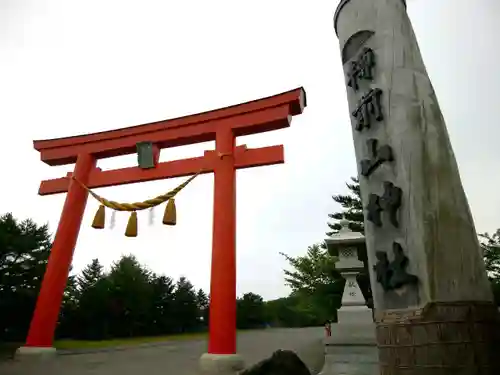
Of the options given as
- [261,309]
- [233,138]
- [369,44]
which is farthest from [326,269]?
[369,44]

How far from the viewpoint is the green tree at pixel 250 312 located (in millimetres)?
26156

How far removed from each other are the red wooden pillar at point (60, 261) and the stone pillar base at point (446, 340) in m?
7.89

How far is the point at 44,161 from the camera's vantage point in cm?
962

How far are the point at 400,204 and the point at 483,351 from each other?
0.77 m

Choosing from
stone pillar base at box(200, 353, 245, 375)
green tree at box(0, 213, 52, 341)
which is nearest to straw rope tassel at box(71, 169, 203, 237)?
stone pillar base at box(200, 353, 245, 375)

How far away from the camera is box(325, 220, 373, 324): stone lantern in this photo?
6582mm

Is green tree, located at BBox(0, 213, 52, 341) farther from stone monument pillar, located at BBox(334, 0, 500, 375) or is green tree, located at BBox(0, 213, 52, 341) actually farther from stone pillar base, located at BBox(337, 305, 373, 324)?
stone monument pillar, located at BBox(334, 0, 500, 375)

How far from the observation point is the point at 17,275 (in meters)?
13.5

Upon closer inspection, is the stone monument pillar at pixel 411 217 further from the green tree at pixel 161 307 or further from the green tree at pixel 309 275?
the green tree at pixel 161 307

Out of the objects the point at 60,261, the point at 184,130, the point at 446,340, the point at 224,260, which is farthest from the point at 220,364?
the point at 446,340

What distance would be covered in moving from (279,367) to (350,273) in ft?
11.2

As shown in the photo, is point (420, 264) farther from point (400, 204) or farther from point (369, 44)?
point (369, 44)

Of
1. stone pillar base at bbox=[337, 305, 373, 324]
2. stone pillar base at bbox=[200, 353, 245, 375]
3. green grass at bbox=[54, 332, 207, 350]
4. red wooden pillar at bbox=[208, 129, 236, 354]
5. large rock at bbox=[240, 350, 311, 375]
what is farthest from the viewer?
green grass at bbox=[54, 332, 207, 350]

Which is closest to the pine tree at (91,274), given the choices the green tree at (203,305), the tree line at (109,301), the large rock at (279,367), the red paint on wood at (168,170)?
the tree line at (109,301)
